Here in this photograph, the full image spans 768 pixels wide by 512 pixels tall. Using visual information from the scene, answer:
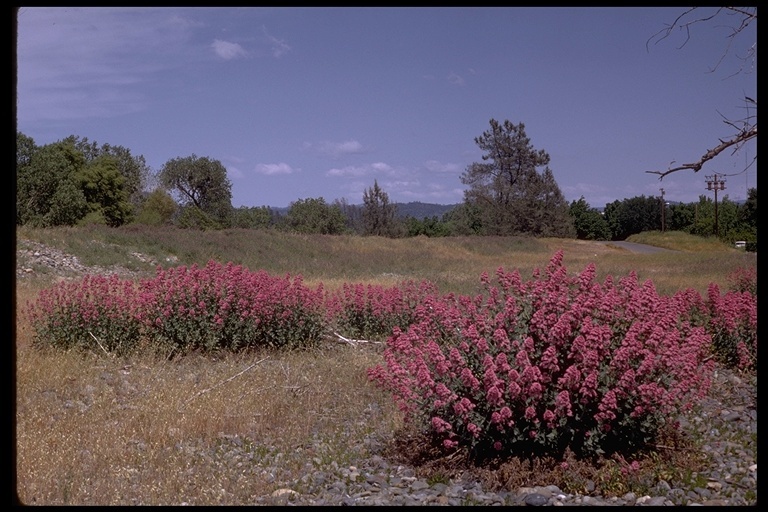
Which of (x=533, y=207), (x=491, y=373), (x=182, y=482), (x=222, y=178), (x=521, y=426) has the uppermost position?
(x=222, y=178)

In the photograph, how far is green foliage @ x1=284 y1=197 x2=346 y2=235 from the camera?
7156 centimetres

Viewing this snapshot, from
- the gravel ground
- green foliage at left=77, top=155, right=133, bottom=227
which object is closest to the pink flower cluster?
the gravel ground

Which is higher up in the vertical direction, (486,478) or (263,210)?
(263,210)

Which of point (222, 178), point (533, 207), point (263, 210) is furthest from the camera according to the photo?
point (263, 210)

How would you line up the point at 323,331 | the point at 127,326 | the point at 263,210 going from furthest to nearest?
the point at 263,210, the point at 323,331, the point at 127,326

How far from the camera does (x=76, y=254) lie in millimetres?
24812

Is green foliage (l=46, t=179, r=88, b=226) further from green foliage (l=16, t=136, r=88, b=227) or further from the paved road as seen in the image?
the paved road

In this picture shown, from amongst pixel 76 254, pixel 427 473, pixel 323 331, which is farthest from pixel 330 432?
pixel 76 254

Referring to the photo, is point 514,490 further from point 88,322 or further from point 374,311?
point 88,322

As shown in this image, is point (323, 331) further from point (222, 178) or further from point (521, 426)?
point (222, 178)

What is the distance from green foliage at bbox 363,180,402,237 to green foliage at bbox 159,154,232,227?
42.5ft

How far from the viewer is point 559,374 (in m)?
4.37

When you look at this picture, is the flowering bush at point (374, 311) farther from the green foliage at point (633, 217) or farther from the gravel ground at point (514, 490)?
the green foliage at point (633, 217)

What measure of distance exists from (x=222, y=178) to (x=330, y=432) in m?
59.7
